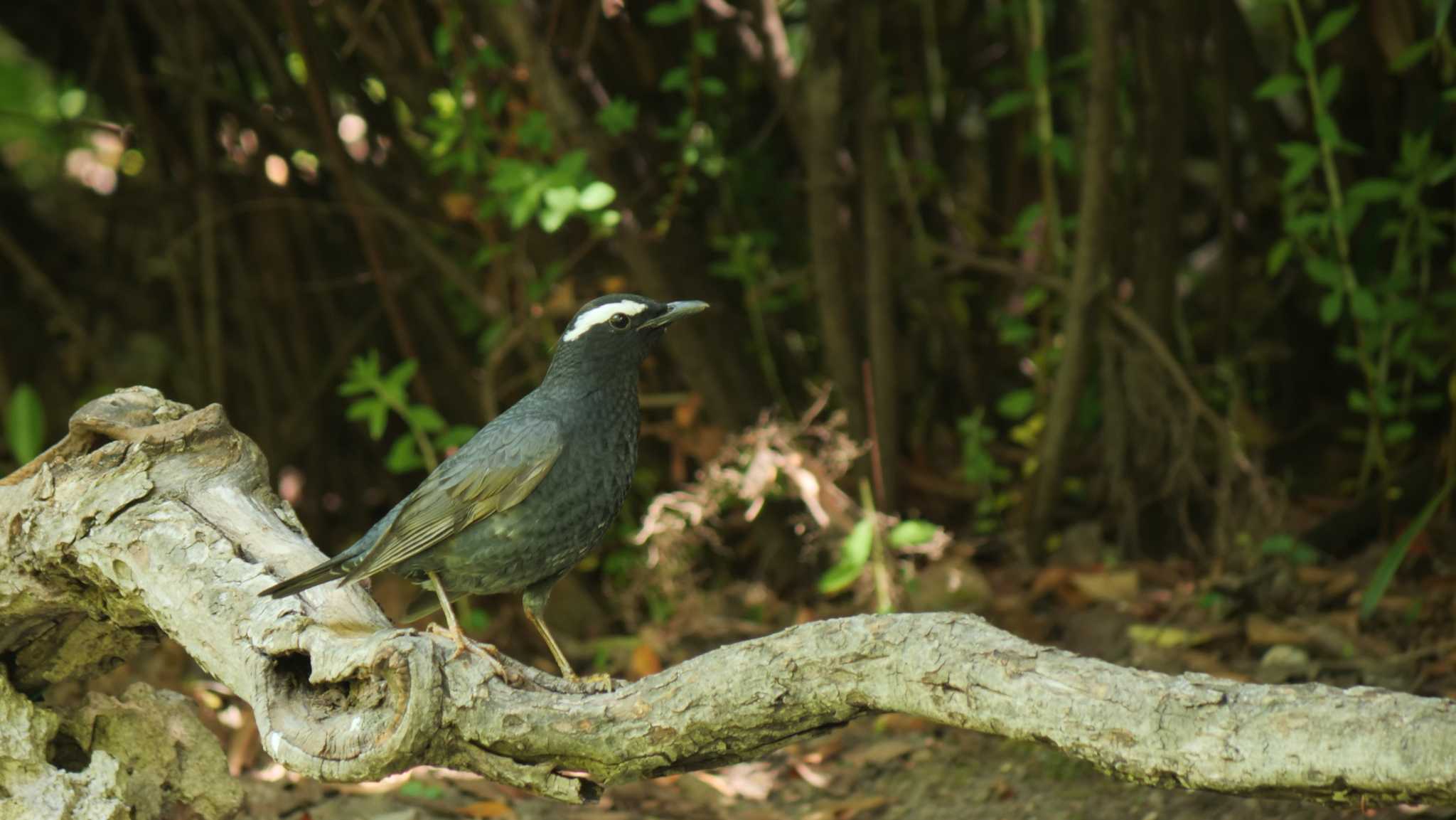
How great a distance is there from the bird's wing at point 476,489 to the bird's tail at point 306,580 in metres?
0.32

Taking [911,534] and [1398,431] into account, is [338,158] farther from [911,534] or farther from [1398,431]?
[1398,431]

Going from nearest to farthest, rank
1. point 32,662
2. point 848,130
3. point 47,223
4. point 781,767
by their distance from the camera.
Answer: point 32,662 < point 781,767 < point 848,130 < point 47,223

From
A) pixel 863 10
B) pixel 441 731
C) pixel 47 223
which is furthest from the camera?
pixel 47 223

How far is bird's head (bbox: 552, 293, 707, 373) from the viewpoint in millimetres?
3908

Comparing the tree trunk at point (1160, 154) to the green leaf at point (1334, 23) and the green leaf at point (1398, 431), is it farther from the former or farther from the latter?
the green leaf at point (1398, 431)

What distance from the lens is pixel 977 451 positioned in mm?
5902

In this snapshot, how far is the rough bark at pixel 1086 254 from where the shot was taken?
4.95 m

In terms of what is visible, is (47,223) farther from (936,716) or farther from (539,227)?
(936,716)

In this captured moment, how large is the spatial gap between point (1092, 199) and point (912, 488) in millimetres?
1575

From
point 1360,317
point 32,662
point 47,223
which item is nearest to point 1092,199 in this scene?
point 1360,317

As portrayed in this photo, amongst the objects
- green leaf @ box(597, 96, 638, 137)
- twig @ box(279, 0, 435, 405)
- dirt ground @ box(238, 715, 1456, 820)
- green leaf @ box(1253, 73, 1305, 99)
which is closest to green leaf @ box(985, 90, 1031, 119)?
green leaf @ box(1253, 73, 1305, 99)

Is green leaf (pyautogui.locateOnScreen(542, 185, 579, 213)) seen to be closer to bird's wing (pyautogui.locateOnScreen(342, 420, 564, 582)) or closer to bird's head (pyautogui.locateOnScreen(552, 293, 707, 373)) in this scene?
bird's head (pyautogui.locateOnScreen(552, 293, 707, 373))

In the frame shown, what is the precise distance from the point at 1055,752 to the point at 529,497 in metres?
1.59

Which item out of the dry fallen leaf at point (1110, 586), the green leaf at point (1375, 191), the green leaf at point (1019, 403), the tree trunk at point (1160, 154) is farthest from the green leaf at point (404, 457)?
the green leaf at point (1375, 191)
